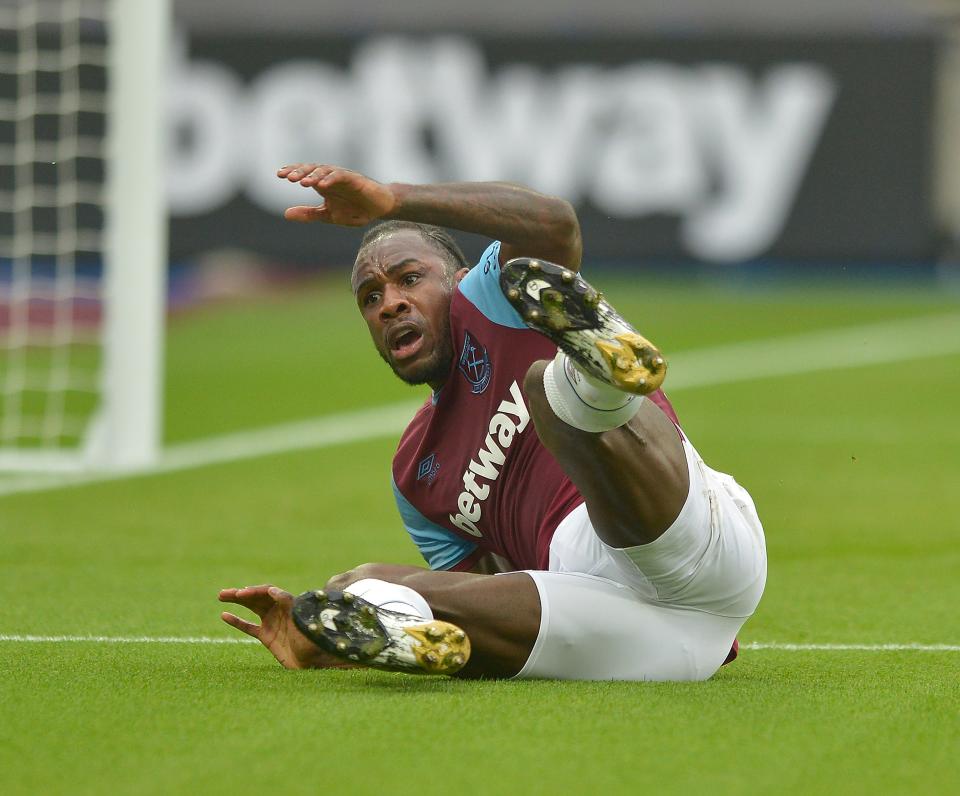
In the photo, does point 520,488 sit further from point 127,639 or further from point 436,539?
point 127,639

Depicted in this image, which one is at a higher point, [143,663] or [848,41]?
[848,41]

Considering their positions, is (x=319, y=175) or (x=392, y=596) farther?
(x=392, y=596)

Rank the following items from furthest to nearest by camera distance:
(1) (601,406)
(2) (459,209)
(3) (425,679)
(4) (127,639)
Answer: (4) (127,639) < (3) (425,679) < (2) (459,209) < (1) (601,406)

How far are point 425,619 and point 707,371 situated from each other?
9.26 meters

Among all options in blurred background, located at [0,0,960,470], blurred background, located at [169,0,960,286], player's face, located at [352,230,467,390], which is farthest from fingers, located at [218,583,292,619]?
blurred background, located at [169,0,960,286]

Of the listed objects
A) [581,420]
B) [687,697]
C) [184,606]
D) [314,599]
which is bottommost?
[184,606]

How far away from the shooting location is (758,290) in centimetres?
1753

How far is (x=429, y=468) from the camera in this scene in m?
4.37

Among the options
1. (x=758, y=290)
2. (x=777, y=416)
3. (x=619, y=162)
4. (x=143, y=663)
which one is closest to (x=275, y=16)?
(x=619, y=162)

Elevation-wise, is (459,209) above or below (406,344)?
above

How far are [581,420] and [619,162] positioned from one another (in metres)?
13.0

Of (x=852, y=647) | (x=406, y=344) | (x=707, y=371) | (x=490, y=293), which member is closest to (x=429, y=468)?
(x=406, y=344)

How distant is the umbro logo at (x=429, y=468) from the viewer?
4355mm

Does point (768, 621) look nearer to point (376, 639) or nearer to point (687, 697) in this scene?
point (687, 697)
